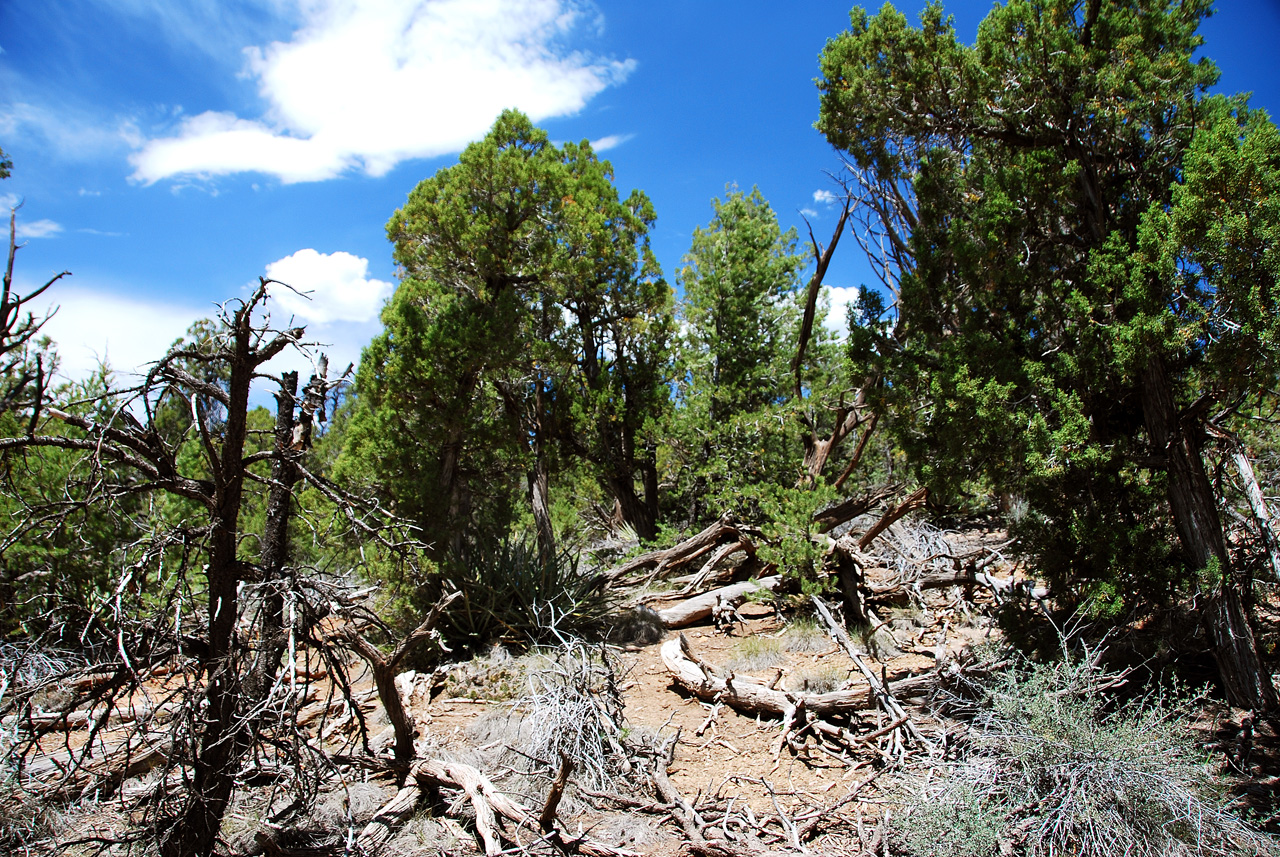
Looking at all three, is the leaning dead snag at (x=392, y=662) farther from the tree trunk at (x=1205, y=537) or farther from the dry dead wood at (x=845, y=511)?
the dry dead wood at (x=845, y=511)

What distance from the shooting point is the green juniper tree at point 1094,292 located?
4117mm

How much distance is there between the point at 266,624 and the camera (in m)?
3.73

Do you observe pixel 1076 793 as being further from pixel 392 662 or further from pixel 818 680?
pixel 392 662

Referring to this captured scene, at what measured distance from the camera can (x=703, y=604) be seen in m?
9.02

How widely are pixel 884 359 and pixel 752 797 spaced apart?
325cm

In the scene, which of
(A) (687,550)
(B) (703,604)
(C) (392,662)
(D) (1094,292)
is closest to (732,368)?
(A) (687,550)

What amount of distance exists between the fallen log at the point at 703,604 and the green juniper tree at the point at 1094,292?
170 inches

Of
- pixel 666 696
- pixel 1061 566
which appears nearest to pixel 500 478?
pixel 666 696

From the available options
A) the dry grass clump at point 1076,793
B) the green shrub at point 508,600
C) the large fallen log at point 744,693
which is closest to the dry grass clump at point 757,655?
the large fallen log at point 744,693

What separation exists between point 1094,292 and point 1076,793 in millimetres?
3100

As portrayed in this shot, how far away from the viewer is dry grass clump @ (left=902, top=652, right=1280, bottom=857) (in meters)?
3.43

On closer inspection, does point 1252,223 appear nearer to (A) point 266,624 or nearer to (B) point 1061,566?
(B) point 1061,566

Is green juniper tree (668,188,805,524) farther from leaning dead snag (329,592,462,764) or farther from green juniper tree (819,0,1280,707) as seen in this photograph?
leaning dead snag (329,592,462,764)

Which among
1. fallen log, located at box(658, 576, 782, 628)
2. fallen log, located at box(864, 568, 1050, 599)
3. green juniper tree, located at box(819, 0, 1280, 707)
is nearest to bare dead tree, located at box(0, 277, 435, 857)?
green juniper tree, located at box(819, 0, 1280, 707)
